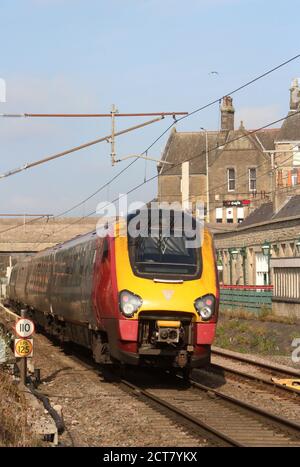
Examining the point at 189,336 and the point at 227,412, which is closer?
the point at 227,412

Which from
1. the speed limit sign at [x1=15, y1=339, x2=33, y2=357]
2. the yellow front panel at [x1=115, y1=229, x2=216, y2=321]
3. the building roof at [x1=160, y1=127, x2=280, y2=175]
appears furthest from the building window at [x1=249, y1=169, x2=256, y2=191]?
the speed limit sign at [x1=15, y1=339, x2=33, y2=357]

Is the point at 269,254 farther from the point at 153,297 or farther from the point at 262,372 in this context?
the point at 153,297

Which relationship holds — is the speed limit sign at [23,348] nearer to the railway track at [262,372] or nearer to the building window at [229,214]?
the railway track at [262,372]

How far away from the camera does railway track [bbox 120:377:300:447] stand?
10.3m

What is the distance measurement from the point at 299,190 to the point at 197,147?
34.6 meters

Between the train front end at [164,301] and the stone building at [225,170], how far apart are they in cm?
5148

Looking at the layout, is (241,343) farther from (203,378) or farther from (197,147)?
(197,147)

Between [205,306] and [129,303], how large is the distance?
1.31 metres

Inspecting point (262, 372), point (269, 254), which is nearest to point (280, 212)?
point (269, 254)

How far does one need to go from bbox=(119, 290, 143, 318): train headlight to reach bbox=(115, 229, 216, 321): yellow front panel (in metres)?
0.06

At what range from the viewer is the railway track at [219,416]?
407 inches

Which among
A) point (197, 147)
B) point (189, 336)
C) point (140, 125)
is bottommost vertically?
point (189, 336)
